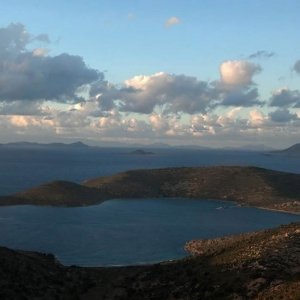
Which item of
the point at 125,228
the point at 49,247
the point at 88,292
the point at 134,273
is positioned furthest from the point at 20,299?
the point at 125,228

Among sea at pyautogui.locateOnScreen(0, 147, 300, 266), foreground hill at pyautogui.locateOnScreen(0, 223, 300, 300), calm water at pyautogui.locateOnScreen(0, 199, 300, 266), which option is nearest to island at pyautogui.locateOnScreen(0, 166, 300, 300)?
foreground hill at pyautogui.locateOnScreen(0, 223, 300, 300)

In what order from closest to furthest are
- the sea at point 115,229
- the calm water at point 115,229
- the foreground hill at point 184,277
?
the foreground hill at point 184,277, the sea at point 115,229, the calm water at point 115,229

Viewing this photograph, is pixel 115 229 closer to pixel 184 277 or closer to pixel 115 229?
pixel 115 229

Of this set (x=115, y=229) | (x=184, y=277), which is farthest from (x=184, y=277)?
(x=115, y=229)

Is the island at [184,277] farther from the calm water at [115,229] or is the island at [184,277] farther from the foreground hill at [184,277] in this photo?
the calm water at [115,229]

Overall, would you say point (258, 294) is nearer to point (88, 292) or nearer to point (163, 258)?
point (88, 292)

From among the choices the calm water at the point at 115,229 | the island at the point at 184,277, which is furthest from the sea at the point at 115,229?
the island at the point at 184,277
